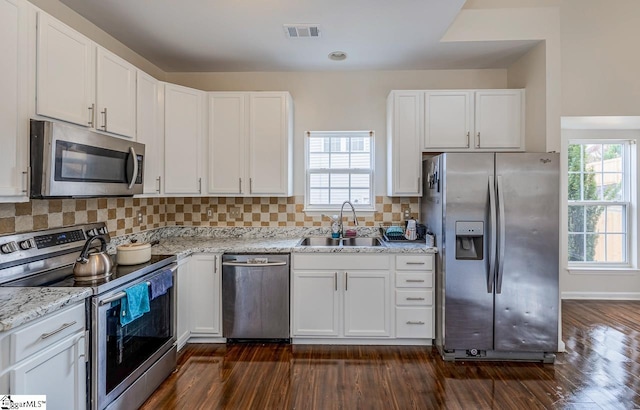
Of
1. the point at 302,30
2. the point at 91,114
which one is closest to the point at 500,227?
the point at 302,30

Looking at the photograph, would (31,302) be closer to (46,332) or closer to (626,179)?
(46,332)

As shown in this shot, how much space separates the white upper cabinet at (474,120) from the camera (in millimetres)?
3033

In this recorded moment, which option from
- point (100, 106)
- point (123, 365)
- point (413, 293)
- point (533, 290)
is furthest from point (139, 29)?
point (533, 290)

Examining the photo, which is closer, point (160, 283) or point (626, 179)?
point (160, 283)

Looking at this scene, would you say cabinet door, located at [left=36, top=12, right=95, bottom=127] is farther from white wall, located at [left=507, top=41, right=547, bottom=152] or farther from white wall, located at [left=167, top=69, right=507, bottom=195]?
white wall, located at [left=507, top=41, right=547, bottom=152]

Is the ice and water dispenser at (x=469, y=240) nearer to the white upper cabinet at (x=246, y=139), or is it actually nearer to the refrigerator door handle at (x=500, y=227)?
the refrigerator door handle at (x=500, y=227)

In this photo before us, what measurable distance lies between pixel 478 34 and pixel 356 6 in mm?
1314

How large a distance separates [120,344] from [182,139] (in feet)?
6.08

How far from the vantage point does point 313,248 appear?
9.12ft

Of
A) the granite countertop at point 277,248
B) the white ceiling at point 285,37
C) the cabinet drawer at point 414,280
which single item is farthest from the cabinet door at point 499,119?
the cabinet drawer at point 414,280

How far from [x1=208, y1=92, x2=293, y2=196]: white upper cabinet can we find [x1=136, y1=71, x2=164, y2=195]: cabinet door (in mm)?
475

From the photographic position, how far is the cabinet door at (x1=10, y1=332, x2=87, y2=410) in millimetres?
1280

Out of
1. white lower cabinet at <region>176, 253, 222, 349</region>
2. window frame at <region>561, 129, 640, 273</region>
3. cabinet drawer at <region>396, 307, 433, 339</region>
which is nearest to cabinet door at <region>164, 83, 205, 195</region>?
white lower cabinet at <region>176, 253, 222, 349</region>

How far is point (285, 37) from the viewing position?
8.86 feet
